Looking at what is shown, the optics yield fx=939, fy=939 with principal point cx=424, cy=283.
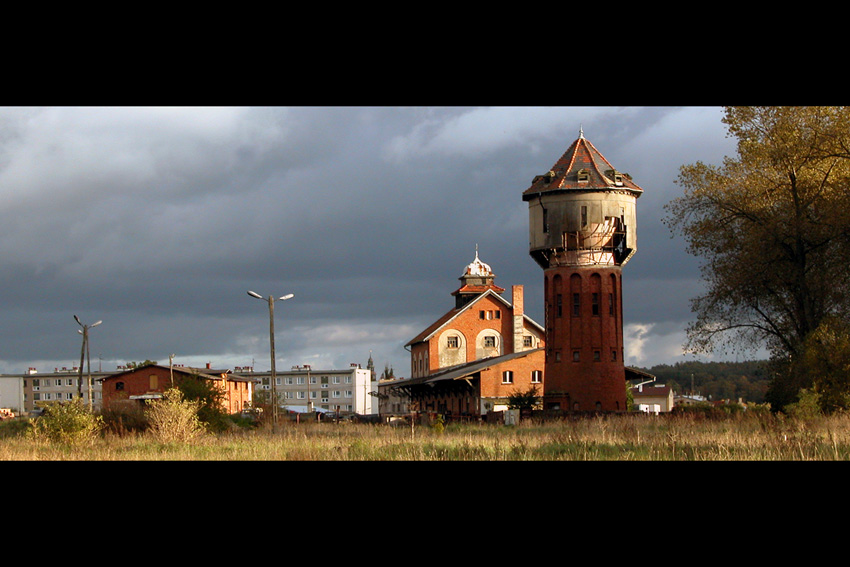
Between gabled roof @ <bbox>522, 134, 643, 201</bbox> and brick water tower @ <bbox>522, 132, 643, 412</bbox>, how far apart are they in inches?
2.0

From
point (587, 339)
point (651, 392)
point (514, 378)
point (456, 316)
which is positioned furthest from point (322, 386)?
point (587, 339)

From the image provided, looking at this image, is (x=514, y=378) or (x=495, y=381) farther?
(x=514, y=378)

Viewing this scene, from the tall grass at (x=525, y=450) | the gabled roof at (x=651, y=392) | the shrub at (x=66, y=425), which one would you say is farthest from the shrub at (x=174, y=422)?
the gabled roof at (x=651, y=392)

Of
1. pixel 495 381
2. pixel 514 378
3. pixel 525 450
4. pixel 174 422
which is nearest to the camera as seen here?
pixel 525 450

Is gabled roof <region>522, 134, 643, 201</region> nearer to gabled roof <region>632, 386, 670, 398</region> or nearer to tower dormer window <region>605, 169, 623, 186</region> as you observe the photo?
tower dormer window <region>605, 169, 623, 186</region>

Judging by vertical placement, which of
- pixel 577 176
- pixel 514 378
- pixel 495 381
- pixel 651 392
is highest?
pixel 577 176

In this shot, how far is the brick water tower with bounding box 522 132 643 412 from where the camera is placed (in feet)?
154

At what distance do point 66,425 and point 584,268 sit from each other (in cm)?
2963

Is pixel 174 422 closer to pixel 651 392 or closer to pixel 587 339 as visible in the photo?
pixel 587 339

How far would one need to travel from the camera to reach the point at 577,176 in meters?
47.2

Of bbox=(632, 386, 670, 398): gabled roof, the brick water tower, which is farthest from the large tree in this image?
bbox=(632, 386, 670, 398): gabled roof
